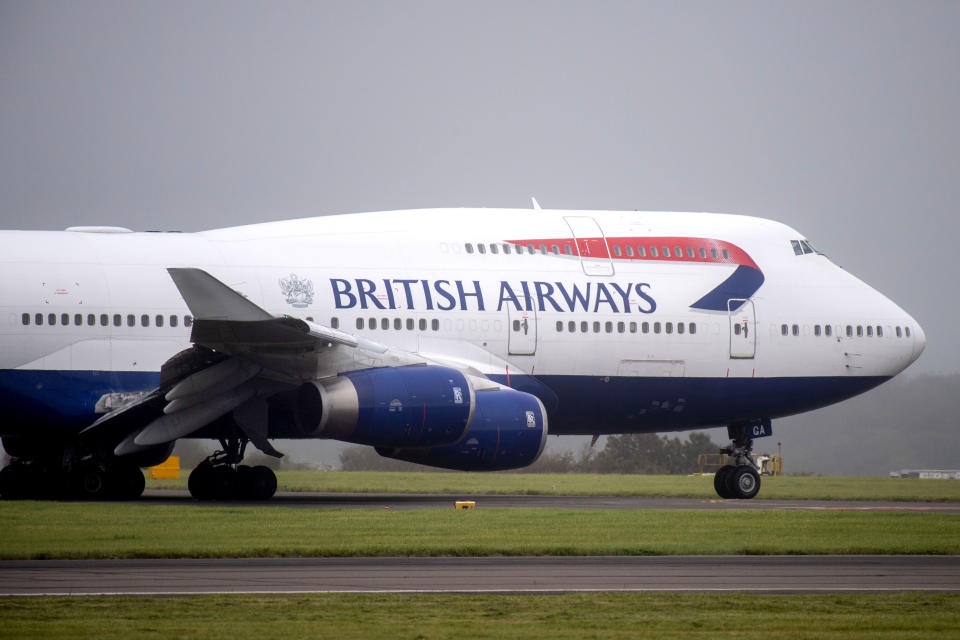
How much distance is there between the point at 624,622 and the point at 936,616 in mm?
2642

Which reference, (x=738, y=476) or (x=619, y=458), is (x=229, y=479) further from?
(x=619, y=458)

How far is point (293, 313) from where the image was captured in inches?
976

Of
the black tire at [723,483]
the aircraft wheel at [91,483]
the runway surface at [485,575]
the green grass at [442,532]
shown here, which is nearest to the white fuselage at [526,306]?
the black tire at [723,483]

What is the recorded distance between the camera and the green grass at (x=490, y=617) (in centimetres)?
998

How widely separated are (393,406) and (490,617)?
1188 cm

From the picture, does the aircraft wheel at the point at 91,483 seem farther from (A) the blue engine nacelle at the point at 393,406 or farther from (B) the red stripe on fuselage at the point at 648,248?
(B) the red stripe on fuselage at the point at 648,248

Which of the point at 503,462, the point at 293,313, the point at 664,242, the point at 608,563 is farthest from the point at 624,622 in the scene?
the point at 664,242

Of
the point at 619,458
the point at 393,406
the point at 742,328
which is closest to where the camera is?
the point at 393,406

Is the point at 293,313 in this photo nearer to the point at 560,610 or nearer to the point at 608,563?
the point at 608,563

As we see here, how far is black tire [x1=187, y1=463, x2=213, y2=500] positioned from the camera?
2462 cm

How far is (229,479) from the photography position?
24.7 m

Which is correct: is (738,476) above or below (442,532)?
above

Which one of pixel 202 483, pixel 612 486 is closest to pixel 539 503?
pixel 202 483

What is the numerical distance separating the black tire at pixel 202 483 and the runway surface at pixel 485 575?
33.2 feet
